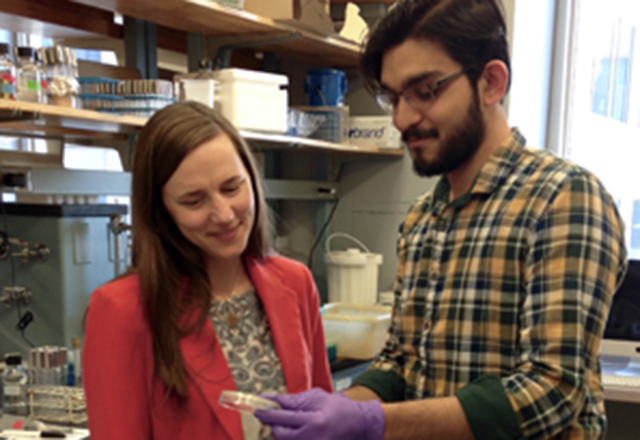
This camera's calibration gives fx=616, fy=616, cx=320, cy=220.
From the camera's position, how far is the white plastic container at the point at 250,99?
206cm

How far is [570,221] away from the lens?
3.02 ft

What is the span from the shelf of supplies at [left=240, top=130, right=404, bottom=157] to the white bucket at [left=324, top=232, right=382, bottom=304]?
48cm

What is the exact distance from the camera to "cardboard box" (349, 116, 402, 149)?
292 cm

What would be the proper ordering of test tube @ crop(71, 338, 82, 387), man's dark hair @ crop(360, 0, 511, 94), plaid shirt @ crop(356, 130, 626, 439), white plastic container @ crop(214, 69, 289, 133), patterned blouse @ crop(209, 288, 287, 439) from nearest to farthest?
plaid shirt @ crop(356, 130, 626, 439) < man's dark hair @ crop(360, 0, 511, 94) < patterned blouse @ crop(209, 288, 287, 439) < test tube @ crop(71, 338, 82, 387) < white plastic container @ crop(214, 69, 289, 133)

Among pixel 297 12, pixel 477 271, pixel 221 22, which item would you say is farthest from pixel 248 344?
pixel 297 12

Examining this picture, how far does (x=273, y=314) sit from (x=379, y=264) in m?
1.80

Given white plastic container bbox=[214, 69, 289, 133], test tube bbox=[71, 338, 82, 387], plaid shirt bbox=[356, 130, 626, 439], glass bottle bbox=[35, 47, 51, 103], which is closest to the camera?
plaid shirt bbox=[356, 130, 626, 439]

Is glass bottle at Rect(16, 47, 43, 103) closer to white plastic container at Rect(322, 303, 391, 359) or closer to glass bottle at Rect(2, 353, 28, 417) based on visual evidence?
glass bottle at Rect(2, 353, 28, 417)

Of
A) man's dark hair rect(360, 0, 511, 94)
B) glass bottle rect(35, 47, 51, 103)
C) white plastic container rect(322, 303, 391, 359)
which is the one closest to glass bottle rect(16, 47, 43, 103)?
glass bottle rect(35, 47, 51, 103)

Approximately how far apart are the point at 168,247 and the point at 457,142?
579 mm

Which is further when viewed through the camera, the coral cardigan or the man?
the coral cardigan

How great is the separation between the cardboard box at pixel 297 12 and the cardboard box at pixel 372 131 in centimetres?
53

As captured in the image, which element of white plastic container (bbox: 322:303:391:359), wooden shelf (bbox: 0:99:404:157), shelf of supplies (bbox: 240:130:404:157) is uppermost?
wooden shelf (bbox: 0:99:404:157)

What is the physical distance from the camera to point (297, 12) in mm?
2332
